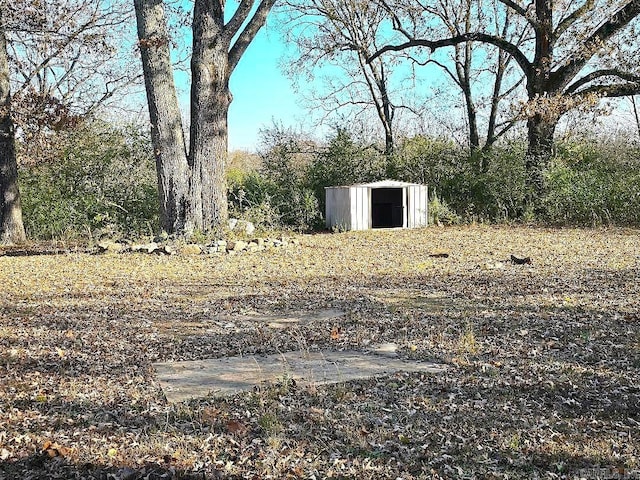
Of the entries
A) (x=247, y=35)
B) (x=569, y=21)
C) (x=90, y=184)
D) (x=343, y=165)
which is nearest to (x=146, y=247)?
(x=247, y=35)

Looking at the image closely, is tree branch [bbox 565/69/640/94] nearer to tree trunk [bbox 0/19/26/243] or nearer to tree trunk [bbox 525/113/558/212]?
tree trunk [bbox 525/113/558/212]

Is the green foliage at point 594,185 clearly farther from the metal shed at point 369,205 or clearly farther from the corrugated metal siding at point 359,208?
the corrugated metal siding at point 359,208

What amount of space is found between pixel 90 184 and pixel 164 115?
4.37m

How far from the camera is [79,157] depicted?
13.5m

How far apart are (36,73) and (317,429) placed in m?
13.3

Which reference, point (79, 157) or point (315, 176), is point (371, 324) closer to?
point (79, 157)

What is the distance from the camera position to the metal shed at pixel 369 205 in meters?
14.4

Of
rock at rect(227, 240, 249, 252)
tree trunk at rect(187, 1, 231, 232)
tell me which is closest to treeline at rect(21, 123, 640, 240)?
tree trunk at rect(187, 1, 231, 232)

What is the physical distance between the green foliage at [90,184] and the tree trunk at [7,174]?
97cm

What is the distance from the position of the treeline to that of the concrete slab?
7752mm

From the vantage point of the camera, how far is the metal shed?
14.4 m

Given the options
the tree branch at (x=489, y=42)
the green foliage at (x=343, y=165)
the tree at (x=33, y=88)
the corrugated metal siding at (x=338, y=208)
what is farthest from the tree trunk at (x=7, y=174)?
the tree branch at (x=489, y=42)

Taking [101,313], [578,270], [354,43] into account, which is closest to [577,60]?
[354,43]

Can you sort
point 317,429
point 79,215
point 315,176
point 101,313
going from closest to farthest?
1. point 317,429
2. point 101,313
3. point 79,215
4. point 315,176
